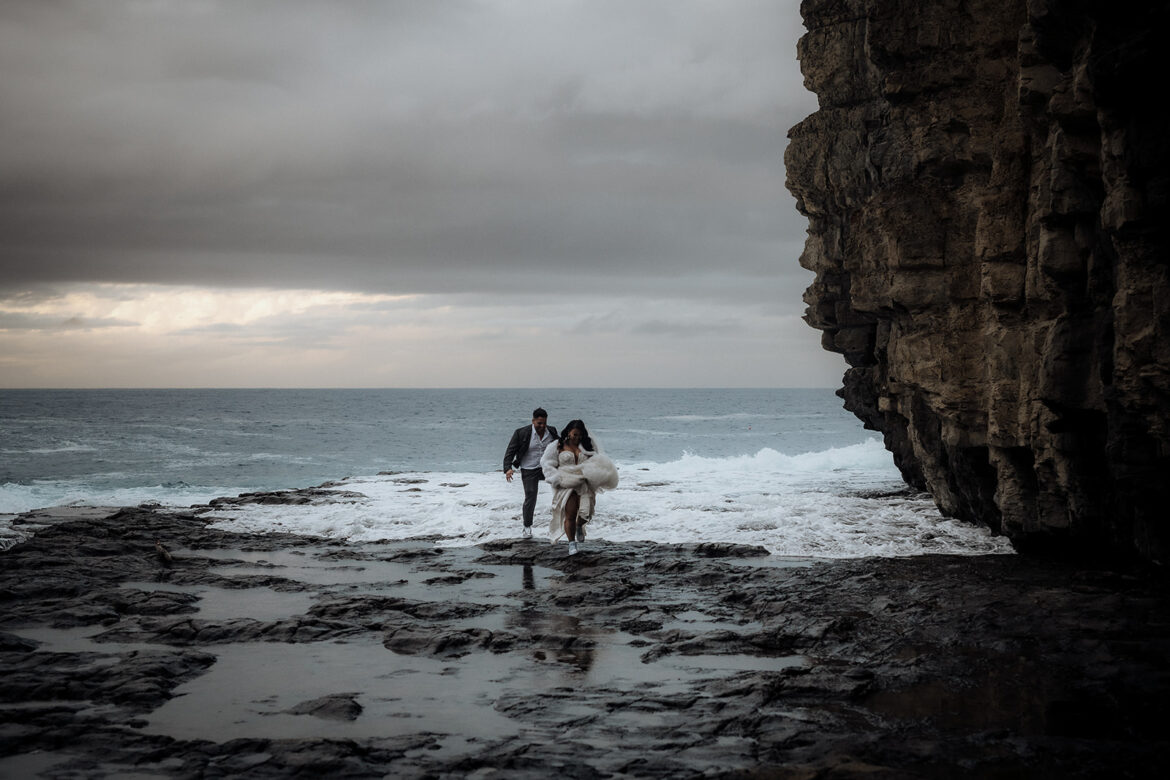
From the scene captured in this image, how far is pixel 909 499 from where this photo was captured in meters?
22.2

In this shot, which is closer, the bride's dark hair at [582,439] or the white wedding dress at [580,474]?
the white wedding dress at [580,474]

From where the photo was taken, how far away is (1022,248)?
45.4 ft

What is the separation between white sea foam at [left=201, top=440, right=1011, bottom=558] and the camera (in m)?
A: 15.9

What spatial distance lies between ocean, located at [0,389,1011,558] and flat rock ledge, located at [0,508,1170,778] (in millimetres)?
3601

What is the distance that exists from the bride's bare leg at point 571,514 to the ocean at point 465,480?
257 cm

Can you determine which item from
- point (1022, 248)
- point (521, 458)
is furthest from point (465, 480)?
point (1022, 248)

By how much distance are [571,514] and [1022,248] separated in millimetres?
8191

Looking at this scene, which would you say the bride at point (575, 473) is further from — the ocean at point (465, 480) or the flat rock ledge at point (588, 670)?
the ocean at point (465, 480)

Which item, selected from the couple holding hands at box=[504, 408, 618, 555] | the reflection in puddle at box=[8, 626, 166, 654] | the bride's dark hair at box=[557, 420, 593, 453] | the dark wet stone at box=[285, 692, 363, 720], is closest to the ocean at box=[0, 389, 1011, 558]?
the couple holding hands at box=[504, 408, 618, 555]

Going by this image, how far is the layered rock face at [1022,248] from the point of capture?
31.3ft

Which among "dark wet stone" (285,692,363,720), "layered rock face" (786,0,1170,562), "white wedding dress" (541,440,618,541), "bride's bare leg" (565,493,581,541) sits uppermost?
"layered rock face" (786,0,1170,562)

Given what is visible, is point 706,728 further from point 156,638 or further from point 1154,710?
point 156,638

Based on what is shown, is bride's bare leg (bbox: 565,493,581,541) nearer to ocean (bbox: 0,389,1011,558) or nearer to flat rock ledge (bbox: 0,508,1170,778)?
flat rock ledge (bbox: 0,508,1170,778)

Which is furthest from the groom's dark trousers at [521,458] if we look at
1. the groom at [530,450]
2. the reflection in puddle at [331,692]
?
the reflection in puddle at [331,692]
